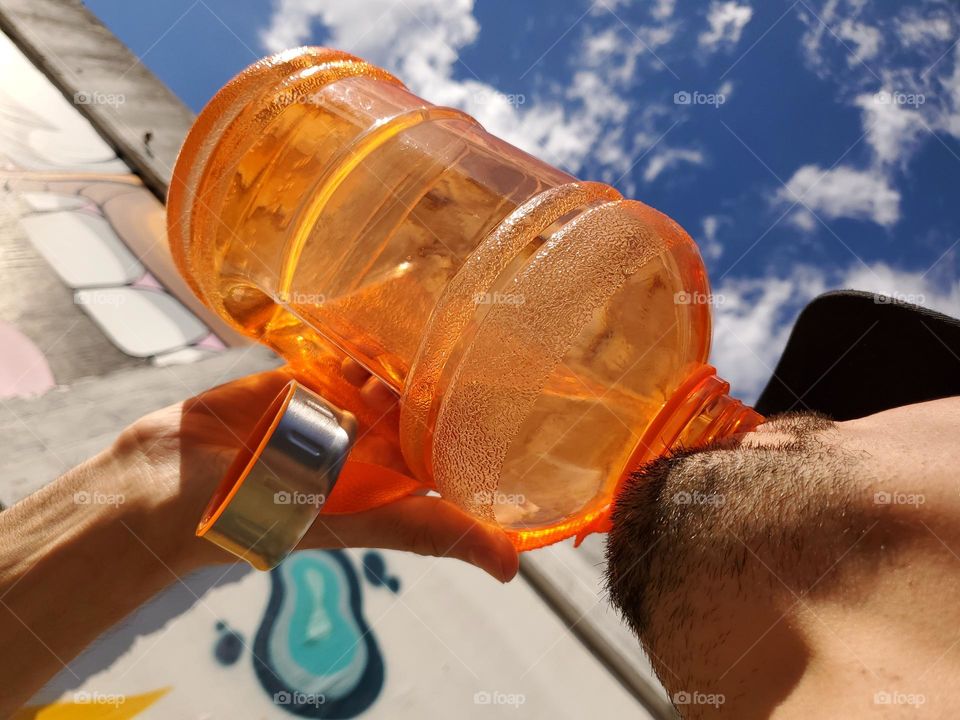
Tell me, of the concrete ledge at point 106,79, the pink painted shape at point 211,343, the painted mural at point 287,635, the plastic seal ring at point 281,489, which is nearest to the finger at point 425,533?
the plastic seal ring at point 281,489

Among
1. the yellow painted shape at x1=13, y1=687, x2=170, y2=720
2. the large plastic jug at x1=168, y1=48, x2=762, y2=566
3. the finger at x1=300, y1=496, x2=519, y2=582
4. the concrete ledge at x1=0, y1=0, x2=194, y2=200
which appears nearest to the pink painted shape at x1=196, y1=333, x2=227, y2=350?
the concrete ledge at x1=0, y1=0, x2=194, y2=200

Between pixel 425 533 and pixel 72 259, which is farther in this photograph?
pixel 72 259

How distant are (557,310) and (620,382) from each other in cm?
18

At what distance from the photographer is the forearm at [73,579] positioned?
88cm

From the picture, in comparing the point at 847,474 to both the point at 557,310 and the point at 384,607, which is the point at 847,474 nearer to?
the point at 557,310

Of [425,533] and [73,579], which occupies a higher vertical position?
[425,533]

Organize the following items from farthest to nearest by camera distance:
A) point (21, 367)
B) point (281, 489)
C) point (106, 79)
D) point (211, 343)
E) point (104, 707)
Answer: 1. point (106, 79)
2. point (211, 343)
3. point (21, 367)
4. point (104, 707)
5. point (281, 489)

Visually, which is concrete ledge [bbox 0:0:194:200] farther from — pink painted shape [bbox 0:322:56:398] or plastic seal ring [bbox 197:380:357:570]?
plastic seal ring [bbox 197:380:357:570]

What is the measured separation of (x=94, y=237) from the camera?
2.23 metres

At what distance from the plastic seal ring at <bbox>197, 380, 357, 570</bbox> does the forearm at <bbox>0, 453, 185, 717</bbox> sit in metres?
0.20

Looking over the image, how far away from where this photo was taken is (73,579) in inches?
35.4

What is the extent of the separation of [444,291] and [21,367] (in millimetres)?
1359

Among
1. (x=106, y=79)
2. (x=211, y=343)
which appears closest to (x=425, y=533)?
(x=211, y=343)

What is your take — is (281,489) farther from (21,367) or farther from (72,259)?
(72,259)
